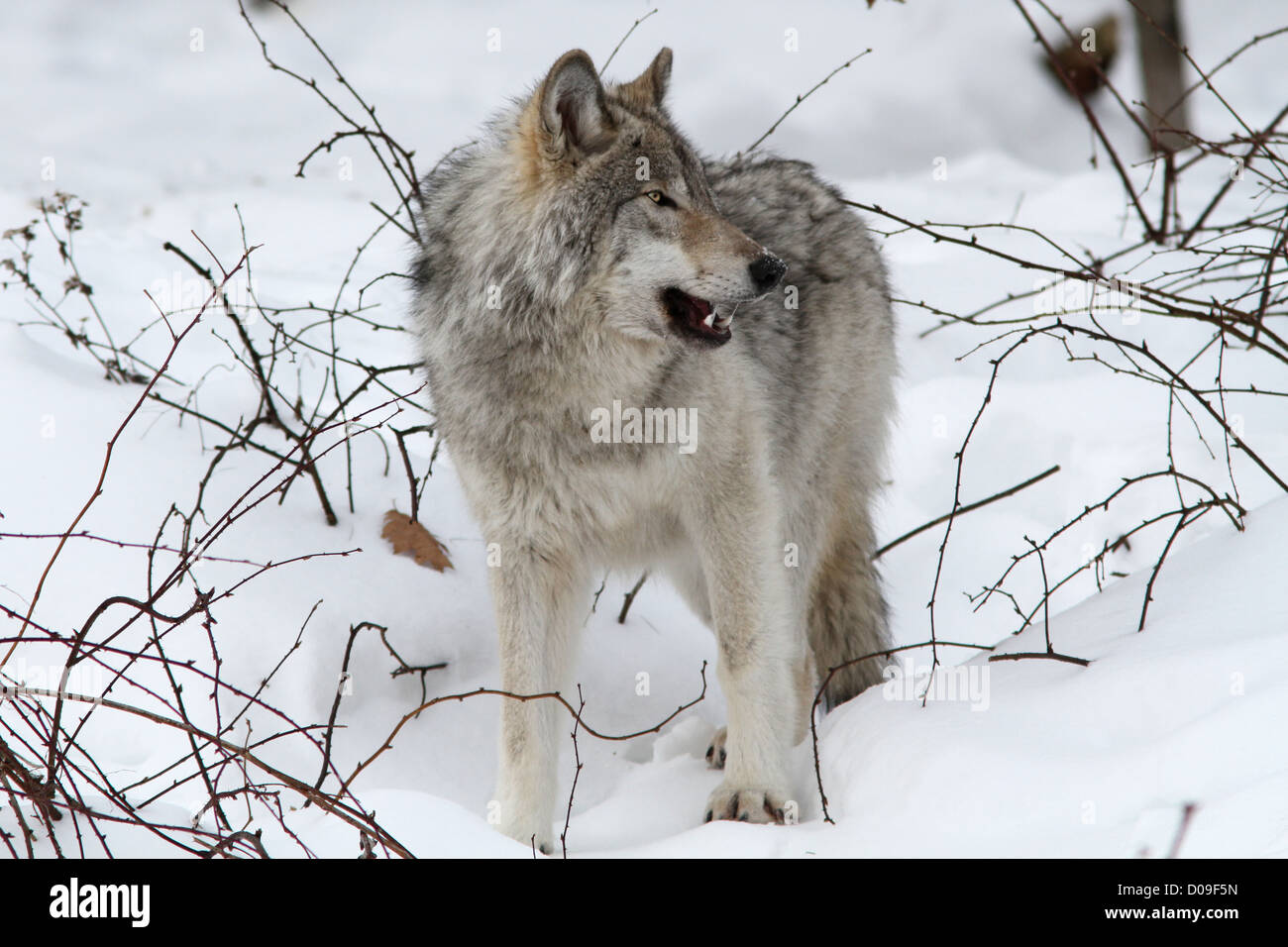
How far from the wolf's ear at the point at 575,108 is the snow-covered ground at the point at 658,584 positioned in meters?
1.66

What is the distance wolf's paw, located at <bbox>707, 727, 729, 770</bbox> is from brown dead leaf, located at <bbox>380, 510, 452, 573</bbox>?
122 centimetres

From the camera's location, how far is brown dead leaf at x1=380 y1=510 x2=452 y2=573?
4355mm

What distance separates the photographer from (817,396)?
13.1 ft

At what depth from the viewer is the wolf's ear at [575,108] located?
9.86 ft

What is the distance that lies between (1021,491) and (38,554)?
12.7ft

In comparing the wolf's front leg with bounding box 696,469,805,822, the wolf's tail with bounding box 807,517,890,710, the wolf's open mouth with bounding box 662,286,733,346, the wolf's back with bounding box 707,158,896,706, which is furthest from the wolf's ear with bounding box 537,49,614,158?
the wolf's tail with bounding box 807,517,890,710

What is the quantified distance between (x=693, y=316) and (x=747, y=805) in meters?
1.33

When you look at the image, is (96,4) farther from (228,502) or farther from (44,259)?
(228,502)

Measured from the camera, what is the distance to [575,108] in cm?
307

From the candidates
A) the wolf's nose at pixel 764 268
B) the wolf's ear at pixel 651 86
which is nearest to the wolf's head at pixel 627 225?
Result: the wolf's nose at pixel 764 268

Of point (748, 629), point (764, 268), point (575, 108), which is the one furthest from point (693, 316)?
point (748, 629)
